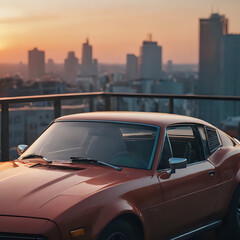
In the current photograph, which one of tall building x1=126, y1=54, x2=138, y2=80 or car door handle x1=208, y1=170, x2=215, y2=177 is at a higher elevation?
tall building x1=126, y1=54, x2=138, y2=80

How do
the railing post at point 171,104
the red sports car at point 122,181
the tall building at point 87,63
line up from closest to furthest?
the red sports car at point 122,181 → the railing post at point 171,104 → the tall building at point 87,63

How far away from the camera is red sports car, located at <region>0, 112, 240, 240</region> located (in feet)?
15.7

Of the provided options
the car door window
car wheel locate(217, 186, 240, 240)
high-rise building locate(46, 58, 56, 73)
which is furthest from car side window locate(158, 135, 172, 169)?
high-rise building locate(46, 58, 56, 73)

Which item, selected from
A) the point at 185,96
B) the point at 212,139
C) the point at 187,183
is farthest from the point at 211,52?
the point at 187,183

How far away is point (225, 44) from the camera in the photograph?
139250mm

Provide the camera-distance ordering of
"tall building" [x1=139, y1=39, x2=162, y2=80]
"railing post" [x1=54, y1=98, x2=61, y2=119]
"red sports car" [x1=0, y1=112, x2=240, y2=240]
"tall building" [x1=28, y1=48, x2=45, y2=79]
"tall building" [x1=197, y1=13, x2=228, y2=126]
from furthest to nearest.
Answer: "tall building" [x1=197, y1=13, x2=228, y2=126] → "tall building" [x1=139, y1=39, x2=162, y2=80] → "tall building" [x1=28, y1=48, x2=45, y2=79] → "railing post" [x1=54, y1=98, x2=61, y2=119] → "red sports car" [x1=0, y1=112, x2=240, y2=240]

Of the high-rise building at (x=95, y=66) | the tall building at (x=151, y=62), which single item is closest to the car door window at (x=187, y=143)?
the high-rise building at (x=95, y=66)

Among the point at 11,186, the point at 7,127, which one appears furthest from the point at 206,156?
the point at 7,127

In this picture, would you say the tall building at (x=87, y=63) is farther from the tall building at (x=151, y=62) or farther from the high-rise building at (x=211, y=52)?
the high-rise building at (x=211, y=52)

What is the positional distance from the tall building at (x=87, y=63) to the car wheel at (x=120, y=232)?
278 feet

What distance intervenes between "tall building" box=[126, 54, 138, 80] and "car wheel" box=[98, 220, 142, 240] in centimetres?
8876

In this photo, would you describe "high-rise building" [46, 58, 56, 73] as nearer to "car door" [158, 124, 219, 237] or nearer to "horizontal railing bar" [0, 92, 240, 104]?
"horizontal railing bar" [0, 92, 240, 104]

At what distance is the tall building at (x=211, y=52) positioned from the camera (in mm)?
144875

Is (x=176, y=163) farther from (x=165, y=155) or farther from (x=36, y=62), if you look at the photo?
(x=36, y=62)
